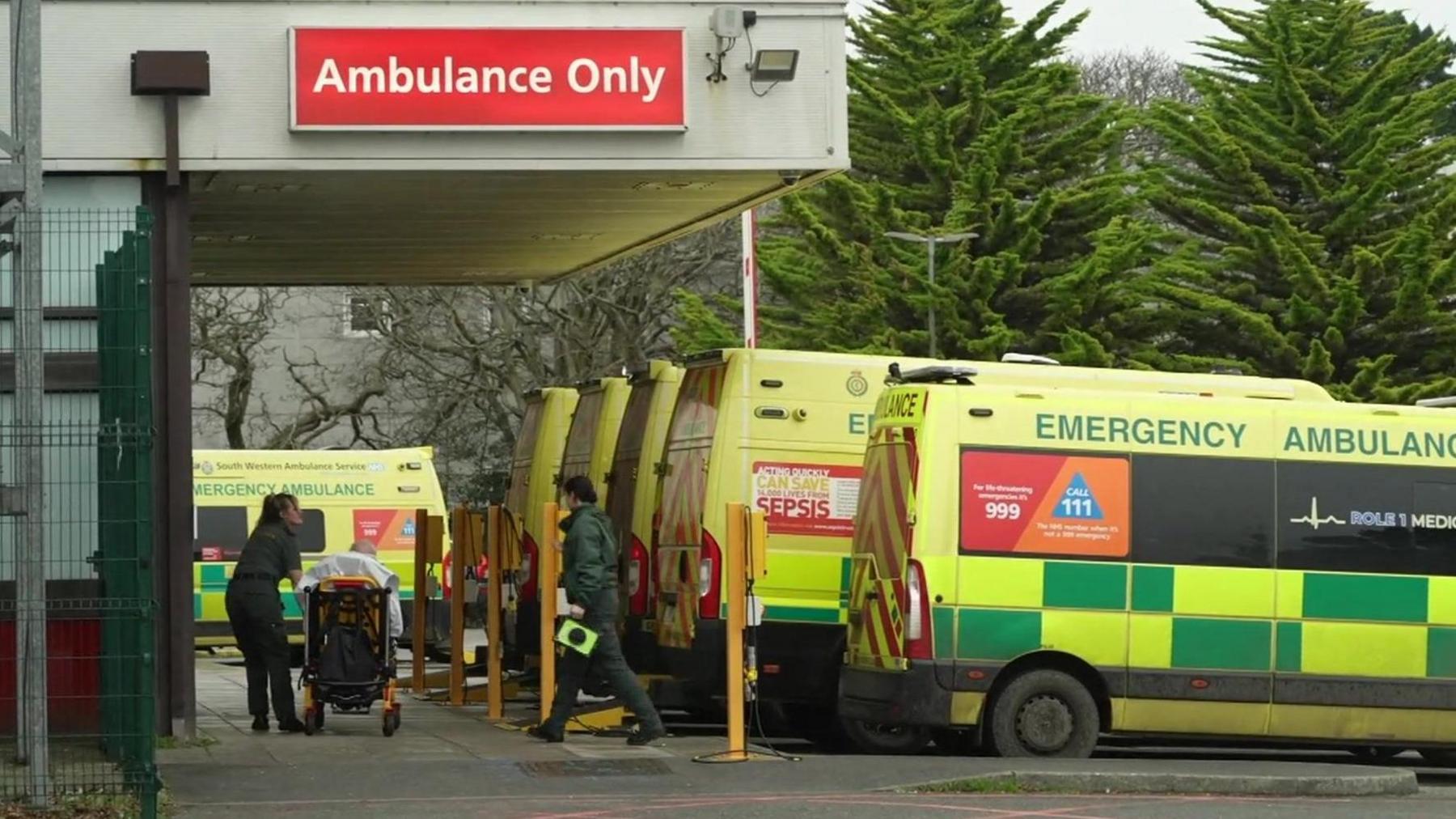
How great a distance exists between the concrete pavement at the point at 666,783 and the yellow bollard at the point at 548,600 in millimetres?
588

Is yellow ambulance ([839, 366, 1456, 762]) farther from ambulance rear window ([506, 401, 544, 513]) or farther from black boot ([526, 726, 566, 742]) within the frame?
ambulance rear window ([506, 401, 544, 513])

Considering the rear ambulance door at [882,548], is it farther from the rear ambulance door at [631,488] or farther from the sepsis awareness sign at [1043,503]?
the rear ambulance door at [631,488]

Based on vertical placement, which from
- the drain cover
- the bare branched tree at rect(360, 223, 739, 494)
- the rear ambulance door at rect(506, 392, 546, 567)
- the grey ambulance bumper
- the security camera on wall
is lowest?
the drain cover

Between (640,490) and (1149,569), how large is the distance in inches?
159

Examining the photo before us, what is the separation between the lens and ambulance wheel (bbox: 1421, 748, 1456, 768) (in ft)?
50.8

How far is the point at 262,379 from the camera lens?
178 ft

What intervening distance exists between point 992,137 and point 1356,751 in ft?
88.4

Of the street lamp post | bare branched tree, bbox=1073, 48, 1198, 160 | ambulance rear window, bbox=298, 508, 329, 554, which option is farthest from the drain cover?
bare branched tree, bbox=1073, 48, 1198, 160

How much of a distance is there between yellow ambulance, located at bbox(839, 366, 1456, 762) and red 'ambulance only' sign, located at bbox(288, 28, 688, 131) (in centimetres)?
238

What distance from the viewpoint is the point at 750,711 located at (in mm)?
17500

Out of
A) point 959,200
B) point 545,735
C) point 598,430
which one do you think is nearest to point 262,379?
point 959,200

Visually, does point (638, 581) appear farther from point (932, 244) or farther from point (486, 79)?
point (932, 244)

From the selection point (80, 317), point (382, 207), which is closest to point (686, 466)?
point (382, 207)

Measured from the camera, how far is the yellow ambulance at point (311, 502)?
27812 mm
